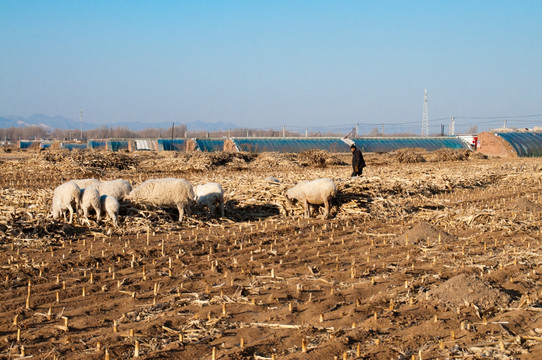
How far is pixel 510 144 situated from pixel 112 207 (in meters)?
33.3

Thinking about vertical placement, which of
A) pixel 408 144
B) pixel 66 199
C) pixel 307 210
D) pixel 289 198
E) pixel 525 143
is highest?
pixel 525 143

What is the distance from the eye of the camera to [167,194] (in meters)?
11.0

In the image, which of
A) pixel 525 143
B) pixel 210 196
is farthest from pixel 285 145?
pixel 210 196

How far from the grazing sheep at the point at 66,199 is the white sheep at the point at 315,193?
4.57 meters

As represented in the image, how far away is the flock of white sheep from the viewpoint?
10164 millimetres

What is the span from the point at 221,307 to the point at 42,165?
1918 cm

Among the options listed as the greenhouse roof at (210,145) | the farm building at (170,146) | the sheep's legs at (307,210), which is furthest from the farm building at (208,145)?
the sheep's legs at (307,210)

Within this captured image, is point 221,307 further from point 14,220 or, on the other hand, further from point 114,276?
point 14,220

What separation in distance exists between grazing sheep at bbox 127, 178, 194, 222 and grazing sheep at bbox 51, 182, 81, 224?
3.66ft

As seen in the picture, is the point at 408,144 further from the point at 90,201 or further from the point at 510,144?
the point at 90,201

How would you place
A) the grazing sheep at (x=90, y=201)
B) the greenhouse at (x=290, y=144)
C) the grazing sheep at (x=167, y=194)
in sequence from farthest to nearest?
the greenhouse at (x=290, y=144) → the grazing sheep at (x=167, y=194) → the grazing sheep at (x=90, y=201)

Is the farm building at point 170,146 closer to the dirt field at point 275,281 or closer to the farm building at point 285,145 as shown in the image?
the farm building at point 285,145

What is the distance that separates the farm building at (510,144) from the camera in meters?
36.7

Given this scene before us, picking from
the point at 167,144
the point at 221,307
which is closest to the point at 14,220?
the point at 221,307
